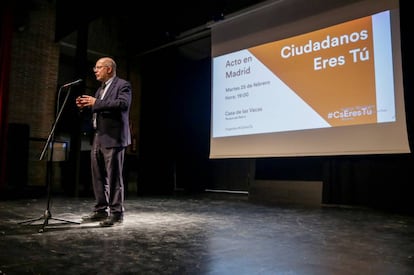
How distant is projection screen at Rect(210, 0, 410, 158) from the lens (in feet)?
11.2

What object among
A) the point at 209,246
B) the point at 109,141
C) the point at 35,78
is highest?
the point at 35,78

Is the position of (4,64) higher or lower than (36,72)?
lower

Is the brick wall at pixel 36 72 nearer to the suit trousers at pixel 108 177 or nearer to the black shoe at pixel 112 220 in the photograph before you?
the suit trousers at pixel 108 177

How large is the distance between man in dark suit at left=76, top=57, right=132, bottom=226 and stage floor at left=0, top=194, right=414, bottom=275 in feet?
0.49

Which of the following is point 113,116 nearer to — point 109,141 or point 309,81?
point 109,141

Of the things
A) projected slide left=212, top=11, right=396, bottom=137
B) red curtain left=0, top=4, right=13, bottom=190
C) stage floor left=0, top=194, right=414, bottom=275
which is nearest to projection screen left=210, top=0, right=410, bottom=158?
projected slide left=212, top=11, right=396, bottom=137

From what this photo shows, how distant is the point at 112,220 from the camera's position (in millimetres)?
2328

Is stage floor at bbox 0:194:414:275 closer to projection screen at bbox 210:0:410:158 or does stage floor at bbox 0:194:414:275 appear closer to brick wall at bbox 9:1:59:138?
projection screen at bbox 210:0:410:158

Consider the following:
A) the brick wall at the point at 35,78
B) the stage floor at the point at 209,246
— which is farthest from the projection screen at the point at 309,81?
the brick wall at the point at 35,78

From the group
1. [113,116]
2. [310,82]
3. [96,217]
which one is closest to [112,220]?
[96,217]

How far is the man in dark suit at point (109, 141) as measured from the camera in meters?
2.33

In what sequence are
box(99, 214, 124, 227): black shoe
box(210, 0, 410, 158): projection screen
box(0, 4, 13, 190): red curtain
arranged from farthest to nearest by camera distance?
box(0, 4, 13, 190): red curtain < box(210, 0, 410, 158): projection screen < box(99, 214, 124, 227): black shoe

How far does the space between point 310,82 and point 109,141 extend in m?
2.39

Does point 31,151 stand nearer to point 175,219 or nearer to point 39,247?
point 175,219
